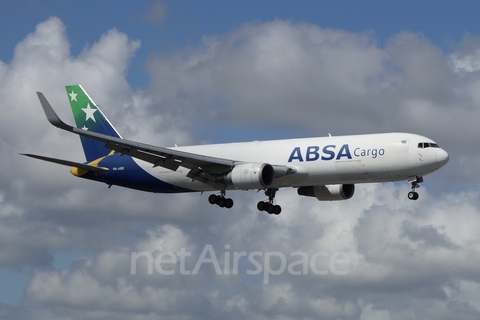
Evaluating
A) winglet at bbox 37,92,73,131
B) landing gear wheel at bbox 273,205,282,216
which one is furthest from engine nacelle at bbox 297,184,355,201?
winglet at bbox 37,92,73,131

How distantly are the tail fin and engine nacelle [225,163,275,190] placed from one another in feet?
43.8

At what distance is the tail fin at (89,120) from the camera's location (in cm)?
7031

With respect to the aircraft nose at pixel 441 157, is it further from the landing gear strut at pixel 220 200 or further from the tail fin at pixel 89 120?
the tail fin at pixel 89 120

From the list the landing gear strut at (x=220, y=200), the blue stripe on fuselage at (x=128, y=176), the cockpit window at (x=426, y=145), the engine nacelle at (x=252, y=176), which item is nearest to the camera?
the cockpit window at (x=426, y=145)

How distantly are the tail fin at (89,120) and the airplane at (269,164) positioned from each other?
2115 millimetres

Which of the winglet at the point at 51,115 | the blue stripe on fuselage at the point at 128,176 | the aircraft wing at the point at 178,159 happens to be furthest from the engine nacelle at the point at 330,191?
the winglet at the point at 51,115

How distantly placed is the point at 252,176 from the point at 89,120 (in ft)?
57.5

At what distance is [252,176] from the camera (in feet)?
196

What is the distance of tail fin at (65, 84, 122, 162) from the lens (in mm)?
70312

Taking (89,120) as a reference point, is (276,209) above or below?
below

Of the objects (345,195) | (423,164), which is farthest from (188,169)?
(423,164)

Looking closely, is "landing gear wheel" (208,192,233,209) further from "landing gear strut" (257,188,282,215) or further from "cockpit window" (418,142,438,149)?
"cockpit window" (418,142,438,149)

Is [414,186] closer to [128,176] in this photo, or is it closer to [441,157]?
[441,157]

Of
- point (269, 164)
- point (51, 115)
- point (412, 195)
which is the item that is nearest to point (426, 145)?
point (412, 195)
